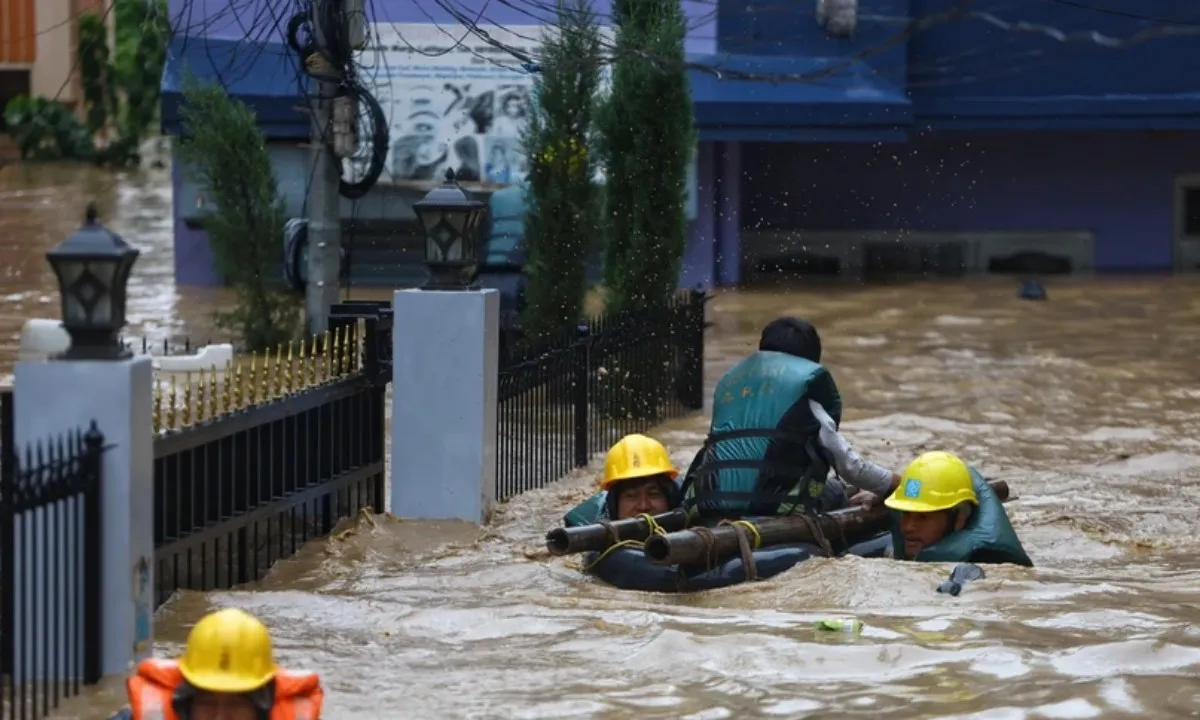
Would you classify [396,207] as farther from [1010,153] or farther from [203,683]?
[203,683]

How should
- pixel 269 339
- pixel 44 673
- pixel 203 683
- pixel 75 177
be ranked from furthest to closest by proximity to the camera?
1. pixel 75 177
2. pixel 269 339
3. pixel 44 673
4. pixel 203 683

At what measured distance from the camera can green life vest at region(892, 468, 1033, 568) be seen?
9219 millimetres

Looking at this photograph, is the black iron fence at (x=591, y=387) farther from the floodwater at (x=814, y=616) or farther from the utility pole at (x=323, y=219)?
the utility pole at (x=323, y=219)

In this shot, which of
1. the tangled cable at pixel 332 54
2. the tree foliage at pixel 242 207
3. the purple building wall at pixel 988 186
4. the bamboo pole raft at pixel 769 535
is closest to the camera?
the bamboo pole raft at pixel 769 535

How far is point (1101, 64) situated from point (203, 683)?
2149cm

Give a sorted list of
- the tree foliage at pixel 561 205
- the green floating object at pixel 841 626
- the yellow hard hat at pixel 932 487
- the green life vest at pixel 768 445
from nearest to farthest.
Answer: the green floating object at pixel 841 626
the yellow hard hat at pixel 932 487
the green life vest at pixel 768 445
the tree foliage at pixel 561 205

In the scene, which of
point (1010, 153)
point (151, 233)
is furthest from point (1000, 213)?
point (151, 233)

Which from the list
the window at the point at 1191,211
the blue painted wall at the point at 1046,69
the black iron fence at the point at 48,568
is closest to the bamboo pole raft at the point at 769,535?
the black iron fence at the point at 48,568

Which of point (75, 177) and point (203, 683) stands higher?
point (75, 177)

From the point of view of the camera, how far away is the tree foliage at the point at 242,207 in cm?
1786

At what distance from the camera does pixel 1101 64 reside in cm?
2517

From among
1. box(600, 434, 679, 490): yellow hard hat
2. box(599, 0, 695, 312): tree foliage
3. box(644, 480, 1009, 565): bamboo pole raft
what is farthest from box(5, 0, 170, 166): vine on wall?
box(644, 480, 1009, 565): bamboo pole raft

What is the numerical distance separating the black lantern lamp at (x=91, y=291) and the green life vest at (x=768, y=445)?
3.27 metres

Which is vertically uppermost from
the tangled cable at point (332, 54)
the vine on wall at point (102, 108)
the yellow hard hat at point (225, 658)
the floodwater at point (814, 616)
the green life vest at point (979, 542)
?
the vine on wall at point (102, 108)
